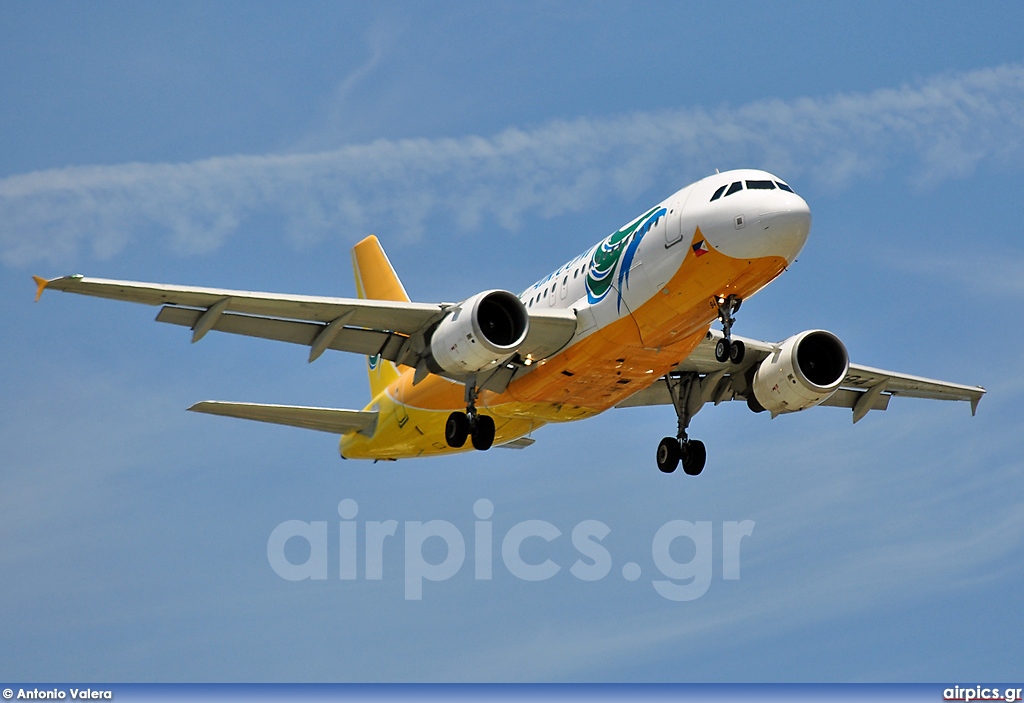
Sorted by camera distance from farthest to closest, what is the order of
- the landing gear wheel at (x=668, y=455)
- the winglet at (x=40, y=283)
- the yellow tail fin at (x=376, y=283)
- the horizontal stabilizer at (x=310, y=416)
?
the yellow tail fin at (x=376, y=283)
the landing gear wheel at (x=668, y=455)
the horizontal stabilizer at (x=310, y=416)
the winglet at (x=40, y=283)

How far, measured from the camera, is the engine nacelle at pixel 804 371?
36.2 metres

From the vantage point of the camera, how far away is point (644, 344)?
3262 cm

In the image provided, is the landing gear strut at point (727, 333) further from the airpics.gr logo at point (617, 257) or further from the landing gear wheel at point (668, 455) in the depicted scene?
the landing gear wheel at point (668, 455)

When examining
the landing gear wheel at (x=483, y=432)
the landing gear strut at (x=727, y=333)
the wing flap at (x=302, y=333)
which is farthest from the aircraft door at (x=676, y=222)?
the wing flap at (x=302, y=333)

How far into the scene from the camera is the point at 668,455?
125 feet

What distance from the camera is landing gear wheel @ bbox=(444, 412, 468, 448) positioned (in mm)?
35000

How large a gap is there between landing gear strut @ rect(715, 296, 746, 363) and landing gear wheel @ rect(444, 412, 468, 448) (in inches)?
275

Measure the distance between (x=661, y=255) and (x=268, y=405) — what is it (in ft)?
40.4

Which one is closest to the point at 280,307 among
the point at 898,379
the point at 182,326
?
the point at 182,326

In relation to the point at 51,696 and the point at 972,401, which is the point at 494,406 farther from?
the point at 972,401

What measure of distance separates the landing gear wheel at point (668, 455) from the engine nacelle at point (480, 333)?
756 centimetres

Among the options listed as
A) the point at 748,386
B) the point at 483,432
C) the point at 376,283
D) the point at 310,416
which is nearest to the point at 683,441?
the point at 748,386

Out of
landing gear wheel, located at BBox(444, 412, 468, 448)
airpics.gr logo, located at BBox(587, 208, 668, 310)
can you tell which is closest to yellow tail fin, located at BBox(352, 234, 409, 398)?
landing gear wheel, located at BBox(444, 412, 468, 448)

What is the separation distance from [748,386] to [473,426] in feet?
28.1
